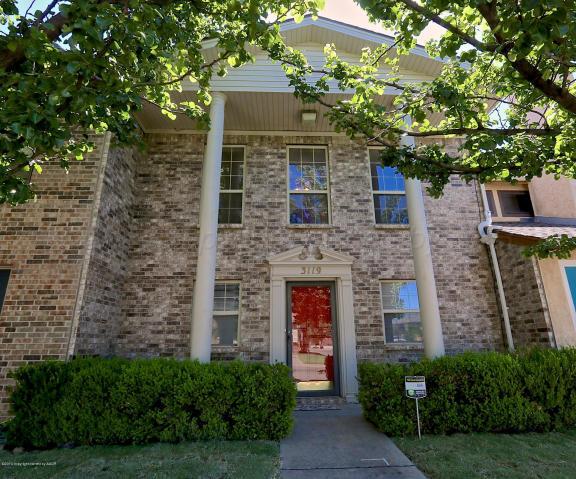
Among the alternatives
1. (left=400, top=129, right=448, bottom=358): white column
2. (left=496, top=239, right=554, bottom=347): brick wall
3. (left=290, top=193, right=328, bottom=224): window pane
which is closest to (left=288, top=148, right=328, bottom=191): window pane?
(left=290, top=193, right=328, bottom=224): window pane

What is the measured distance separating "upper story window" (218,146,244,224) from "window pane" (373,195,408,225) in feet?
10.3

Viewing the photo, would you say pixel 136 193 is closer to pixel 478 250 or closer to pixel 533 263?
pixel 478 250

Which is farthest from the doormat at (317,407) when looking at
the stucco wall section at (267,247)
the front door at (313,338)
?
the stucco wall section at (267,247)

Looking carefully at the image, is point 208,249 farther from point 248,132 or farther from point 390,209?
point 390,209

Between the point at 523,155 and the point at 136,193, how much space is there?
7216 millimetres

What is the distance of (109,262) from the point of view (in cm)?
675

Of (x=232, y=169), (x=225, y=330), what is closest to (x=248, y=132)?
(x=232, y=169)

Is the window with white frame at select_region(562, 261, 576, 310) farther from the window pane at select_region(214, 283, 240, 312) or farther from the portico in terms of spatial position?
the window pane at select_region(214, 283, 240, 312)

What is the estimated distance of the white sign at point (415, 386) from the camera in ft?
15.4

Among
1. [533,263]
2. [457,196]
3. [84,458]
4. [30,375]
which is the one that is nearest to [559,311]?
[533,263]

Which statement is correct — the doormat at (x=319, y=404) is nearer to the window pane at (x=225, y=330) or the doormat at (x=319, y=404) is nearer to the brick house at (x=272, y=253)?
the brick house at (x=272, y=253)

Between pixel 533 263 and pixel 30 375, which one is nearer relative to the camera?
pixel 30 375

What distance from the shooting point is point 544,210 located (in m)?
9.16

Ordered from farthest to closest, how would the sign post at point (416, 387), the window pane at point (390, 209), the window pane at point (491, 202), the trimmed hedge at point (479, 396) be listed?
the window pane at point (491, 202) → the window pane at point (390, 209) → the trimmed hedge at point (479, 396) → the sign post at point (416, 387)
